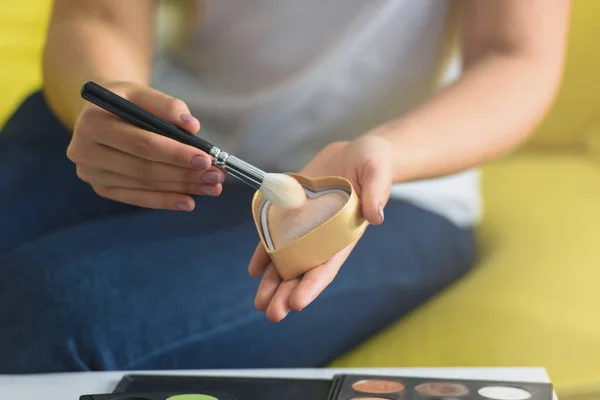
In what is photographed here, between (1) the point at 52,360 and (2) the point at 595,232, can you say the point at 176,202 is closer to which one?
(1) the point at 52,360

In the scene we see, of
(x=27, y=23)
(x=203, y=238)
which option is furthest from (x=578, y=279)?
(x=27, y=23)

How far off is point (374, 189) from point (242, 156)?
30 cm

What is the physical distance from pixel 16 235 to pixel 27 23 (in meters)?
0.58

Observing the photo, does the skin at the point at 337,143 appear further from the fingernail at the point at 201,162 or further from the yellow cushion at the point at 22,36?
the yellow cushion at the point at 22,36

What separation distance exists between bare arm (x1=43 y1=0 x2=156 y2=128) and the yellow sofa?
12.1 inches

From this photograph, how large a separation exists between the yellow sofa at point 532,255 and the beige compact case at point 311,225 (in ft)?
0.60

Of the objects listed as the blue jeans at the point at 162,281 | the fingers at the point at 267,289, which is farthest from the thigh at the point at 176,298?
the fingers at the point at 267,289

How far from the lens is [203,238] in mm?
696

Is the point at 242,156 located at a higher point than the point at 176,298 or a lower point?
higher

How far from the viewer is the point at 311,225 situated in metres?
0.53

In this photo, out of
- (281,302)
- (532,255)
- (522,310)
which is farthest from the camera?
(532,255)

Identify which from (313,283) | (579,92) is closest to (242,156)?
(313,283)

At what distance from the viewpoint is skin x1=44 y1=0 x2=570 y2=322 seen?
21.2 inches

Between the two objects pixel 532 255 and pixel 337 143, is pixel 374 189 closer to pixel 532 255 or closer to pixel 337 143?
pixel 337 143
